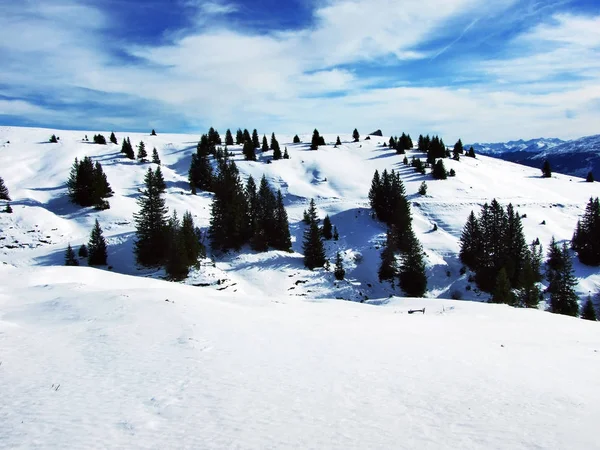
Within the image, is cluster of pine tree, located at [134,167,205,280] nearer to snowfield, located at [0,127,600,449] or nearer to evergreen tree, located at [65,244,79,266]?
evergreen tree, located at [65,244,79,266]

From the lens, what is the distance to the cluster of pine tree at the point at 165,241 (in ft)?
132

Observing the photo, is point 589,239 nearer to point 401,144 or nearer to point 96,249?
point 401,144

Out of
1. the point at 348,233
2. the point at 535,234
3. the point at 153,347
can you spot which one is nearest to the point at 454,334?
the point at 153,347

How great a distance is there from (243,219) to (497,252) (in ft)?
127

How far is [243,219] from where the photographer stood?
2178 inches

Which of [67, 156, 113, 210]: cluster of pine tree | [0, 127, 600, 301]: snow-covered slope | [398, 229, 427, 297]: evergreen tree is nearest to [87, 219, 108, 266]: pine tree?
[0, 127, 600, 301]: snow-covered slope

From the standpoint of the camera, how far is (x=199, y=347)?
11.9 m

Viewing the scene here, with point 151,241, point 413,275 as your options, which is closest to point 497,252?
point 413,275

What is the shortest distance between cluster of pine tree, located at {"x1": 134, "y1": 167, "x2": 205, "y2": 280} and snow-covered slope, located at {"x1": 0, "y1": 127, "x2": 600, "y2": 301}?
199cm

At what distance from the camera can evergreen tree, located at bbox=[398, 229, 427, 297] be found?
4681 centimetres

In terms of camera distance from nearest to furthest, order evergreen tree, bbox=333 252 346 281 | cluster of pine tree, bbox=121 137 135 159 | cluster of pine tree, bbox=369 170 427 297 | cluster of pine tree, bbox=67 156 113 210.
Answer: cluster of pine tree, bbox=369 170 427 297 < evergreen tree, bbox=333 252 346 281 < cluster of pine tree, bbox=67 156 113 210 < cluster of pine tree, bbox=121 137 135 159

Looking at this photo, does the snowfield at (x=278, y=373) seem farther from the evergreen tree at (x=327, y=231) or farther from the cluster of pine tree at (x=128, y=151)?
the cluster of pine tree at (x=128, y=151)

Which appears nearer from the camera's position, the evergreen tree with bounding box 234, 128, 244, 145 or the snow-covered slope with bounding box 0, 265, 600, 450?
the snow-covered slope with bounding box 0, 265, 600, 450

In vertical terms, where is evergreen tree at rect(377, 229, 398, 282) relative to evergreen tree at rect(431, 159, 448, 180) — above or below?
below
